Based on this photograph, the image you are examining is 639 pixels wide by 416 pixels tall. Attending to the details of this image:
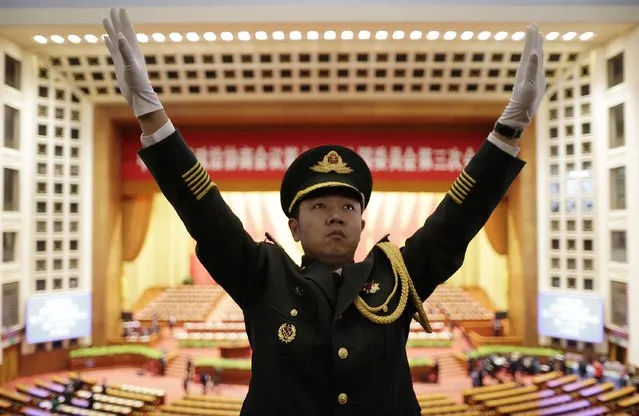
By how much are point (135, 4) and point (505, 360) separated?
36.6ft

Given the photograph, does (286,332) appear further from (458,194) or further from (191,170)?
(458,194)

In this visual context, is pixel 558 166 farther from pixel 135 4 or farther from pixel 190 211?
pixel 190 211

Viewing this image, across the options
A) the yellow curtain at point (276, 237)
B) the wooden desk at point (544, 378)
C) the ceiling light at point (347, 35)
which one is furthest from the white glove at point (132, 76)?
the yellow curtain at point (276, 237)

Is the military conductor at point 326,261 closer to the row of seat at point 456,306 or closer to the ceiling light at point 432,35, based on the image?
the ceiling light at point 432,35

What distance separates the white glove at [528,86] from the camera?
1.44 m

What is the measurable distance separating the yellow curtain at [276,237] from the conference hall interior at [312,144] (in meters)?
3.52

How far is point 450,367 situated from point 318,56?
7995 millimetres

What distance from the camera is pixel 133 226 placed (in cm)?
1341

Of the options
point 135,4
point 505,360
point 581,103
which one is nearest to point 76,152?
point 135,4

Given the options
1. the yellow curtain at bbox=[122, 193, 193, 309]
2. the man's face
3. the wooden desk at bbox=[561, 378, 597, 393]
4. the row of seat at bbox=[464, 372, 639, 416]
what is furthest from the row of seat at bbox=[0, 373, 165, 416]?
the yellow curtain at bbox=[122, 193, 193, 309]

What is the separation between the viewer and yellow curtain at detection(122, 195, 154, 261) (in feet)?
43.6

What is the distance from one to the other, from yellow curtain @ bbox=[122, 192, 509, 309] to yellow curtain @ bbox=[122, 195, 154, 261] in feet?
7.66

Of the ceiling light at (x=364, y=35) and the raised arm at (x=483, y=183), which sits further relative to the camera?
the ceiling light at (x=364, y=35)

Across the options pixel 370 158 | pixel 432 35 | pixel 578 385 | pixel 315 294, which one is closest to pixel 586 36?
pixel 432 35
